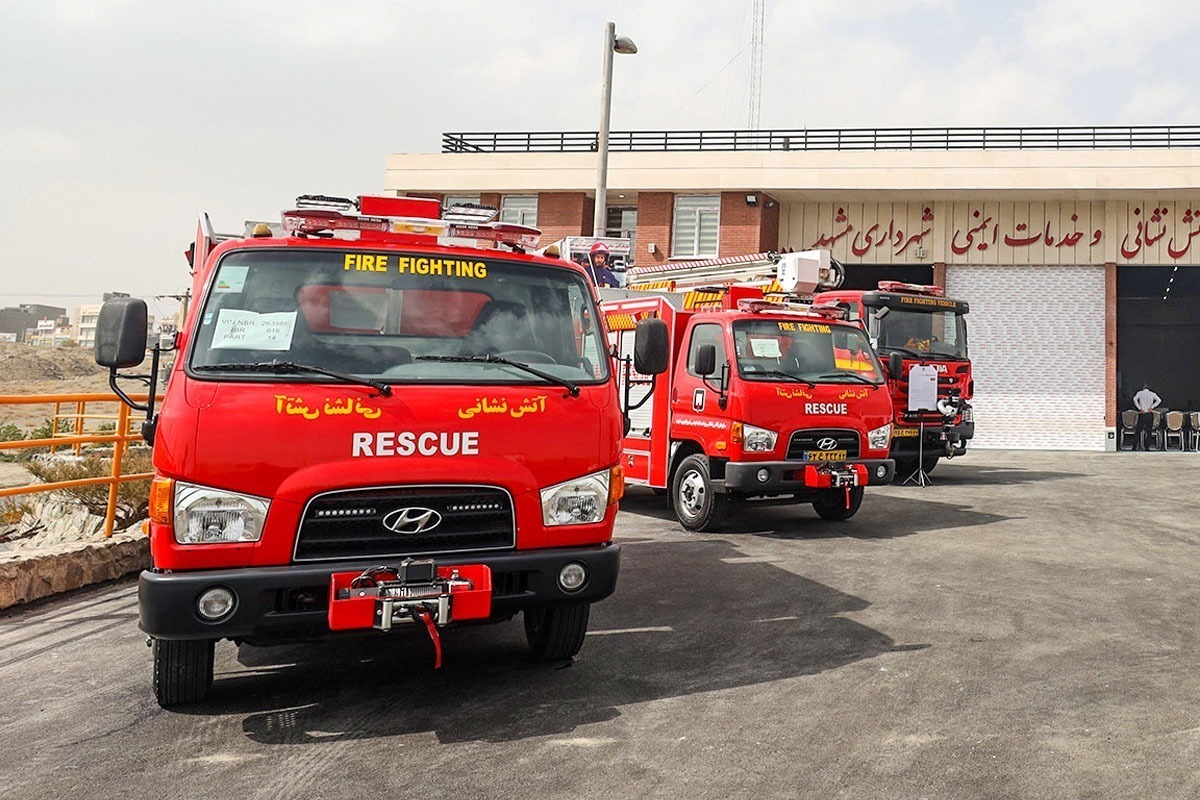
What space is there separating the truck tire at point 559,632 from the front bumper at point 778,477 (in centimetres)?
428

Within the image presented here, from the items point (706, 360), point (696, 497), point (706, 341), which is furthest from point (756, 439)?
point (706, 341)

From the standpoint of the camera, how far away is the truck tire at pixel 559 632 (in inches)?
200

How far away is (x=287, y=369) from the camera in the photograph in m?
4.29

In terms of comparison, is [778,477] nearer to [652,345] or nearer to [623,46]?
[652,345]

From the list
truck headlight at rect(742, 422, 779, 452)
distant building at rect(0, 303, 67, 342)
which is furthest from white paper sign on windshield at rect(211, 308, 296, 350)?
distant building at rect(0, 303, 67, 342)

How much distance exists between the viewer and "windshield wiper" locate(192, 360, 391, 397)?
424cm

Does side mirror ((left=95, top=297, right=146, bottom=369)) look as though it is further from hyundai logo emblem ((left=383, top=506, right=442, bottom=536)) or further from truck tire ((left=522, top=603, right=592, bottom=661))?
truck tire ((left=522, top=603, right=592, bottom=661))

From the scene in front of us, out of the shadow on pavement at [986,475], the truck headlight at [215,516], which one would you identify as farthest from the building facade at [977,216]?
the truck headlight at [215,516]

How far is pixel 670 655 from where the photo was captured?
17.7 feet

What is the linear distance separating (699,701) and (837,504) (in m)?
6.24

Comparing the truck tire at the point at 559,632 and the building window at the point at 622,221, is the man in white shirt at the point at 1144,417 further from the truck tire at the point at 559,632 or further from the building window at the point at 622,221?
the truck tire at the point at 559,632

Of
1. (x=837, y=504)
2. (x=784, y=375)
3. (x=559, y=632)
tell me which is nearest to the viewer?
(x=559, y=632)

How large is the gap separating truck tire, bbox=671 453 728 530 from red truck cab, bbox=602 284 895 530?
13 mm

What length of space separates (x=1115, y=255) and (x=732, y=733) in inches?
941
